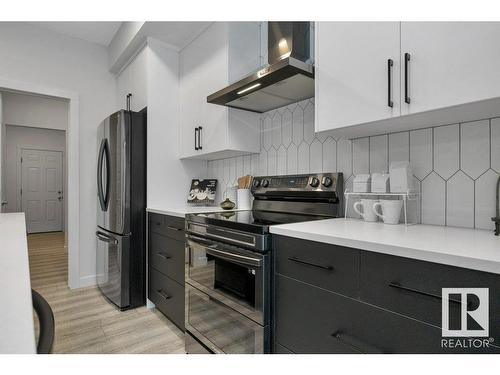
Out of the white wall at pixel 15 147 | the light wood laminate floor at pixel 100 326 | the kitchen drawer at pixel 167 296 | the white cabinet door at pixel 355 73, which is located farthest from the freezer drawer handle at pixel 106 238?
the white wall at pixel 15 147

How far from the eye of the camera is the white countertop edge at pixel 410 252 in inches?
30.1

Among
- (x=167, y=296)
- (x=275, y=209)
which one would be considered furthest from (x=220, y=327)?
(x=275, y=209)

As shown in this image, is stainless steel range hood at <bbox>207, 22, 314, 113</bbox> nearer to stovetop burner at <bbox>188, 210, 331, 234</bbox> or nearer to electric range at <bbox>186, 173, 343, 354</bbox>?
electric range at <bbox>186, 173, 343, 354</bbox>

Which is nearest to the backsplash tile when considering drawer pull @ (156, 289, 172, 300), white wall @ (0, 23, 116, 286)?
drawer pull @ (156, 289, 172, 300)

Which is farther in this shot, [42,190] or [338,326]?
[42,190]

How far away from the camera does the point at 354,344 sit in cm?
105

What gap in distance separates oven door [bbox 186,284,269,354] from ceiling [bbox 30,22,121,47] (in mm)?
2751

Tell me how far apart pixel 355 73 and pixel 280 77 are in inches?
17.9

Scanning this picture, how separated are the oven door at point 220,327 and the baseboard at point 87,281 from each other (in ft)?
6.26

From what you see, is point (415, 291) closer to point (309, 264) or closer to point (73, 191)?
point (309, 264)

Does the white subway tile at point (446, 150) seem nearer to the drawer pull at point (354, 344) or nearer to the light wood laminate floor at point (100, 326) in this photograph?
the drawer pull at point (354, 344)

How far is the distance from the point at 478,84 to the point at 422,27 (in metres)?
0.33

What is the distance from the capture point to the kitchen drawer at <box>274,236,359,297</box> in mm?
1069

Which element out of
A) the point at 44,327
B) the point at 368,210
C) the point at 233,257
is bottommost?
the point at 233,257
